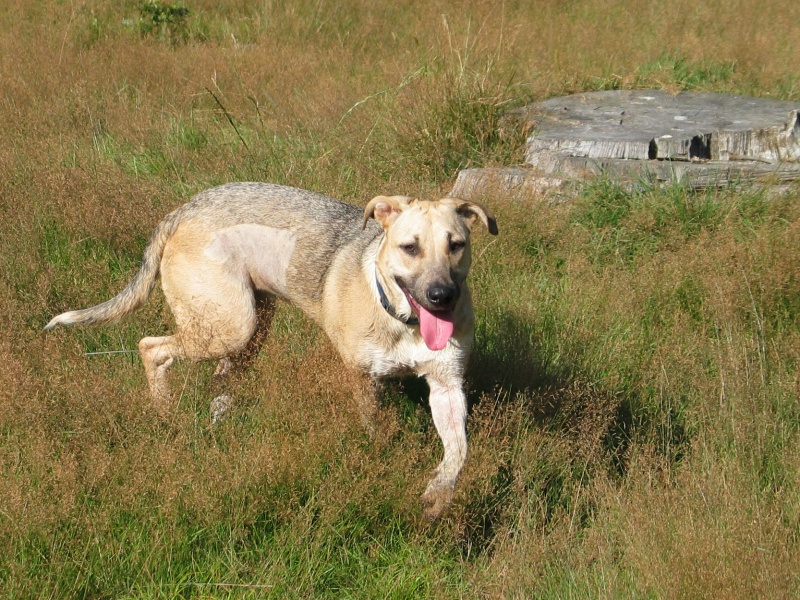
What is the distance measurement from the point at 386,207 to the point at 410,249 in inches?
15.3

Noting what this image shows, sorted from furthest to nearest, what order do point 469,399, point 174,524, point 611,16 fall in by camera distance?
point 611,16 < point 469,399 < point 174,524

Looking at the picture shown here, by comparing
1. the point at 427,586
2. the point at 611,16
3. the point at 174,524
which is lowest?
the point at 611,16

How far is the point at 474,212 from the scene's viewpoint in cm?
457

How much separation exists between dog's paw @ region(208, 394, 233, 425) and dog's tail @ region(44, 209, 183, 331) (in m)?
0.85

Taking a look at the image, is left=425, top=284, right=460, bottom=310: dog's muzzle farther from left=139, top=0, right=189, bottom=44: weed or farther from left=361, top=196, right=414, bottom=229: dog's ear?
left=139, top=0, right=189, bottom=44: weed

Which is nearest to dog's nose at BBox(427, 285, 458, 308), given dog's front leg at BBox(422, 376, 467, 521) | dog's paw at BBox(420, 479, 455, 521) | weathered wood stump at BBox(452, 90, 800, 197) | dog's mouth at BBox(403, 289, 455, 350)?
dog's mouth at BBox(403, 289, 455, 350)

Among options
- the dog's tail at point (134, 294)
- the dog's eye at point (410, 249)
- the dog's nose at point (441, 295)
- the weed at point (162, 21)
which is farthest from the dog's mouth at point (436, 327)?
the weed at point (162, 21)

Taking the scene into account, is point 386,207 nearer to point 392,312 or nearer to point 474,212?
point 474,212

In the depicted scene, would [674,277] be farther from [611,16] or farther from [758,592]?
[611,16]

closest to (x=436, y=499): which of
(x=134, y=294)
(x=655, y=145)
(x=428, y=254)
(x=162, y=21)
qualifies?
(x=428, y=254)

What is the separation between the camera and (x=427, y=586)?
11.6 ft

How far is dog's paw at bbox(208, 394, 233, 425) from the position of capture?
4.15 metres

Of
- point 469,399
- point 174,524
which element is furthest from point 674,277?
point 174,524

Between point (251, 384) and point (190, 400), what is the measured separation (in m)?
0.31
